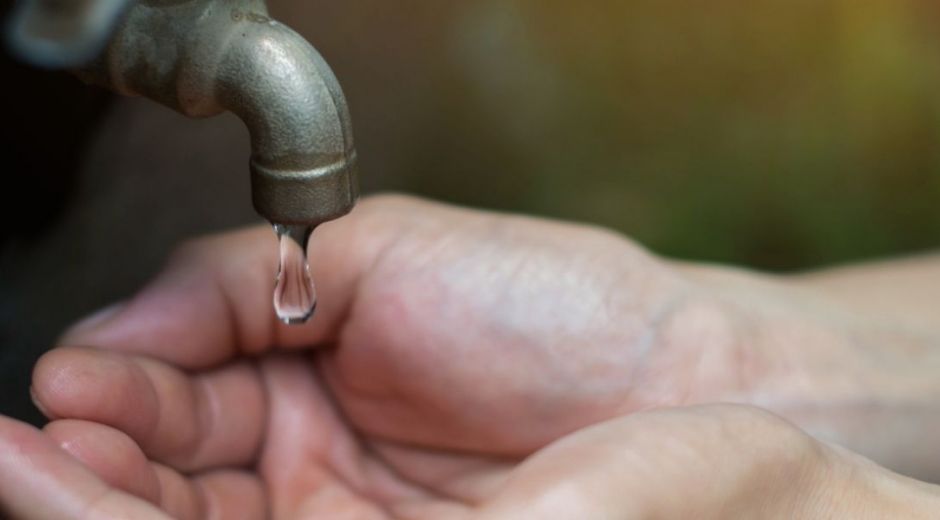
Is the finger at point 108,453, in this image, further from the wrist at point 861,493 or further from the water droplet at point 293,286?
the wrist at point 861,493

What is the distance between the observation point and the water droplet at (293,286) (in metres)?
0.49

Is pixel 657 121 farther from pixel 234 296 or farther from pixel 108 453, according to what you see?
pixel 108 453

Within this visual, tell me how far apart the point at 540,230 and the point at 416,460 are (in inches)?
6.3

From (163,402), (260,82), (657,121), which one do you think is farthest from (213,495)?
(657,121)

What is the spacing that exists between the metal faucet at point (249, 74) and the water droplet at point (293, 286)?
0.25 ft

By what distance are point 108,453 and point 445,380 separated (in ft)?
0.66

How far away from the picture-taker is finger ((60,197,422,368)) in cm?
53

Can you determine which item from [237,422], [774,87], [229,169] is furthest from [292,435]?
[774,87]

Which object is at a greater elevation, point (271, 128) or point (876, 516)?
point (271, 128)

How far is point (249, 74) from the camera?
394mm

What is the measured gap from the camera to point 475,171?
0.79 metres

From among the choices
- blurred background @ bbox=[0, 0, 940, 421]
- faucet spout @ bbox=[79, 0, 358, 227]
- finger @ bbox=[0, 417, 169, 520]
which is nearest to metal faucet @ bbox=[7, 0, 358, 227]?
faucet spout @ bbox=[79, 0, 358, 227]

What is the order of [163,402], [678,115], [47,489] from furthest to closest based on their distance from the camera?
[678,115], [163,402], [47,489]

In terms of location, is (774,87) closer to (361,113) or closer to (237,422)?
(361,113)
